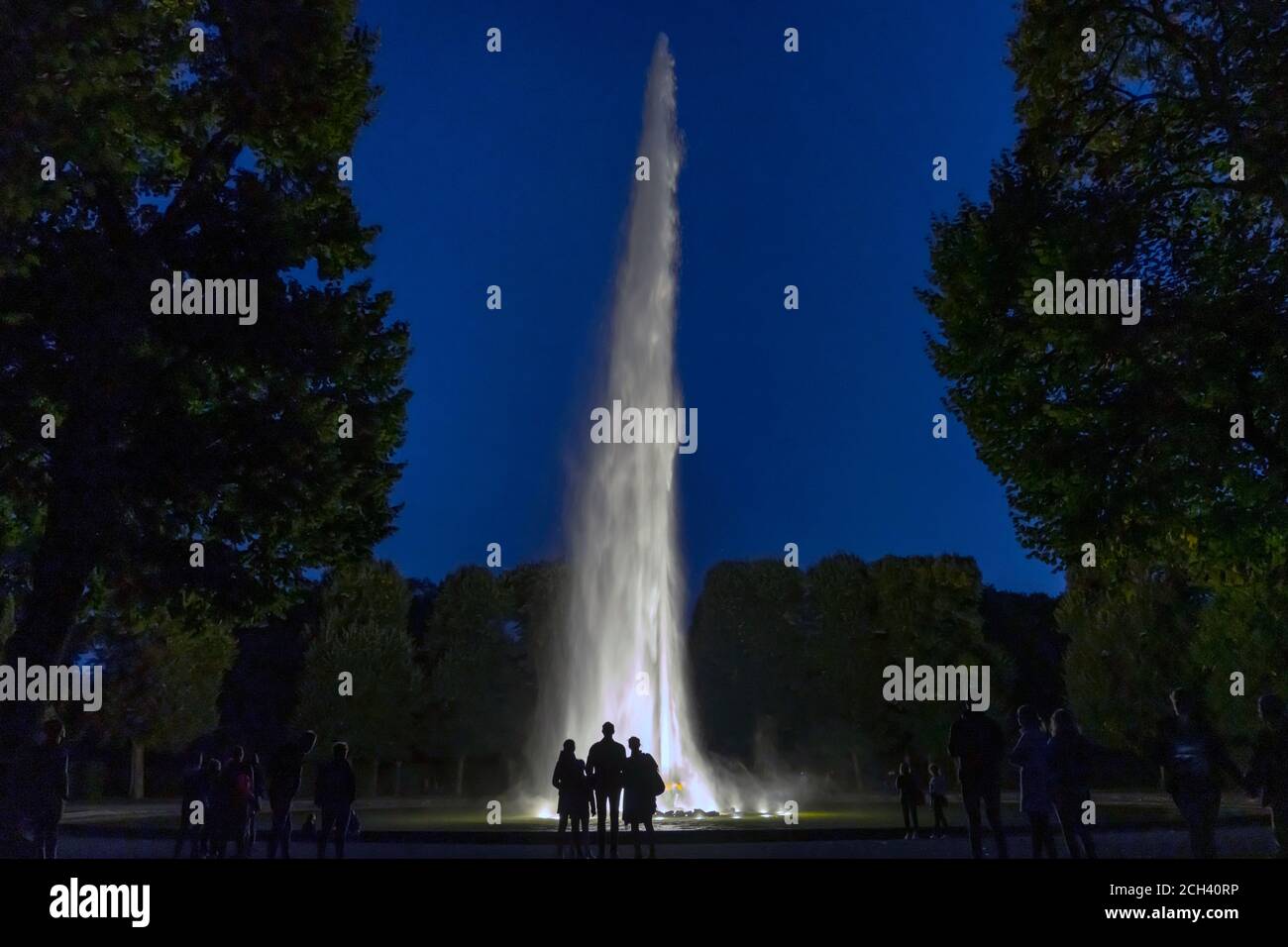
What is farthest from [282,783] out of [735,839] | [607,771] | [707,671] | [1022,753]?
[707,671]

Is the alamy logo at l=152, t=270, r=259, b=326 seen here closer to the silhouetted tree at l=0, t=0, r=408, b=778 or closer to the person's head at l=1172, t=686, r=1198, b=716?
the silhouetted tree at l=0, t=0, r=408, b=778

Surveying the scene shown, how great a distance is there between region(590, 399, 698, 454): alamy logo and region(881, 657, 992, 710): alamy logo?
66.4 feet

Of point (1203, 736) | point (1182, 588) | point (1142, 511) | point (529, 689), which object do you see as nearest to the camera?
point (1203, 736)

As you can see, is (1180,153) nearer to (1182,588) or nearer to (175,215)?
(175,215)

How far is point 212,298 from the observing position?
2194 cm

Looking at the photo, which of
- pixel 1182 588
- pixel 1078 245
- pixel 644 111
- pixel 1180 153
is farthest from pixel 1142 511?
pixel 1182 588

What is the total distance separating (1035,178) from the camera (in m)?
22.8

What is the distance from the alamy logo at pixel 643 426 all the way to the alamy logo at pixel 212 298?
16039mm

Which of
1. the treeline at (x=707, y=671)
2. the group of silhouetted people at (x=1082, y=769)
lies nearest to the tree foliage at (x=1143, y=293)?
the group of silhouetted people at (x=1082, y=769)

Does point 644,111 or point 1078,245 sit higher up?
point 644,111

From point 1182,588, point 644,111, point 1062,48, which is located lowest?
point 1182,588

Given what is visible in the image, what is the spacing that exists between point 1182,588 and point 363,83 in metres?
44.4

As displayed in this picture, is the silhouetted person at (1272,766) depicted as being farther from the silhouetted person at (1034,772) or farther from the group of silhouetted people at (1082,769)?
the silhouetted person at (1034,772)
